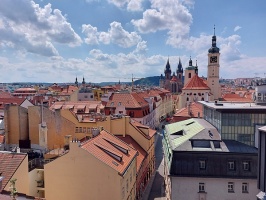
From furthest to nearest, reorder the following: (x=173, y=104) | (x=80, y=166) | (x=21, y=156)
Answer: (x=173, y=104) → (x=80, y=166) → (x=21, y=156)

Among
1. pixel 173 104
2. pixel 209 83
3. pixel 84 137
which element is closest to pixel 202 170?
pixel 84 137

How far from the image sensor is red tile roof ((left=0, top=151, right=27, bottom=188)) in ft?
81.0

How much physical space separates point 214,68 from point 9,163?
277 ft

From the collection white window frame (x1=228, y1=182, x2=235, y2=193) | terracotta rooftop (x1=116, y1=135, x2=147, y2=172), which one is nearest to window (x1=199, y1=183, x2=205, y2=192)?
white window frame (x1=228, y1=182, x2=235, y2=193)

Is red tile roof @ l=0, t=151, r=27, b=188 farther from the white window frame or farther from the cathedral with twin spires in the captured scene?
the cathedral with twin spires

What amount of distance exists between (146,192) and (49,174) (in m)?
17.6

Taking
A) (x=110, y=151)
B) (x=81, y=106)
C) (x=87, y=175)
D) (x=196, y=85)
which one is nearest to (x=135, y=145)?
(x=110, y=151)

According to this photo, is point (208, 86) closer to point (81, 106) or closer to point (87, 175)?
point (81, 106)

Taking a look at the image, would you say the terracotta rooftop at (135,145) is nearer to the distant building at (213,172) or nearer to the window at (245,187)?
the distant building at (213,172)

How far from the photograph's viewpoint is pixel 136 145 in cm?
4338

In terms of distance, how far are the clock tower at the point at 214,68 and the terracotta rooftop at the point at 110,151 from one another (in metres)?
69.8

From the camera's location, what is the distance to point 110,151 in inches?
1233

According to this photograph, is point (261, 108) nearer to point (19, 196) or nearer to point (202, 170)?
point (202, 170)

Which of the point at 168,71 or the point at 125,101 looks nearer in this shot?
the point at 125,101
